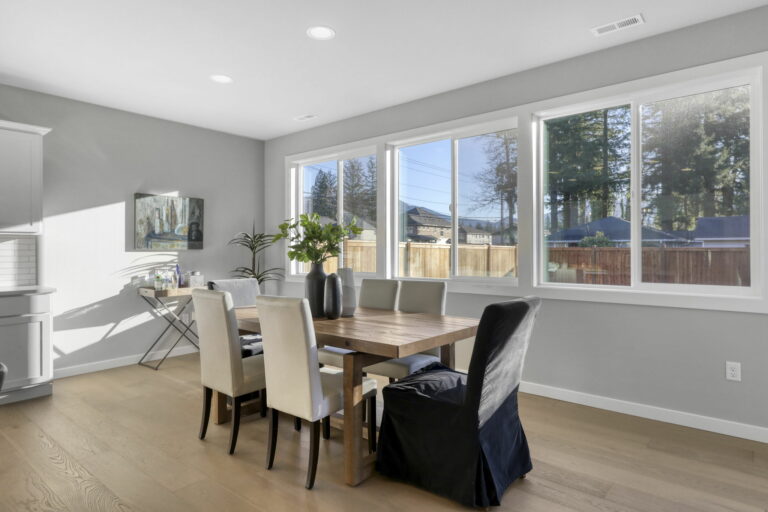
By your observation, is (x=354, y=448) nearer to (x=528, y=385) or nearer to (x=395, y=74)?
(x=528, y=385)

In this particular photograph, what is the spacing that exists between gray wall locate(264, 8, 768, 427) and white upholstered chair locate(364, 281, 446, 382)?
78 cm

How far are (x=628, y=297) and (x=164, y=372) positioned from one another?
4233mm

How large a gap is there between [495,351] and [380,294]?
1.83 m

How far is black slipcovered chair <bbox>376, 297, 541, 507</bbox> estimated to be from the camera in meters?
2.11

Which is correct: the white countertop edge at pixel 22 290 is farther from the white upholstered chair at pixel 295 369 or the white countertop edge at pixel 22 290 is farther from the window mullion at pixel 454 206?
the window mullion at pixel 454 206

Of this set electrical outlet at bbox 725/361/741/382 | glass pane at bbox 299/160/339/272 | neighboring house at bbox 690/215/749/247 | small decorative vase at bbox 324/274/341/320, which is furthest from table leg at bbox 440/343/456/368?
glass pane at bbox 299/160/339/272

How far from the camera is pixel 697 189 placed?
3.22 m

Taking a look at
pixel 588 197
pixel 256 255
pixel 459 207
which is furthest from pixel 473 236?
pixel 256 255

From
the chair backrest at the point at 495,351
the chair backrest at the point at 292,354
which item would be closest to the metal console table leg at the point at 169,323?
the chair backrest at the point at 292,354

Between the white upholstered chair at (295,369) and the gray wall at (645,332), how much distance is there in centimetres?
201

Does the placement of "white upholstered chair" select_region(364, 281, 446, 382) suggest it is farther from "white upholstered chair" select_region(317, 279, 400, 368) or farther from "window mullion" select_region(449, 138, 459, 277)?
"window mullion" select_region(449, 138, 459, 277)

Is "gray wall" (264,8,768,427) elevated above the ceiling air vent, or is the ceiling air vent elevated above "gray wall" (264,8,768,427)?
the ceiling air vent

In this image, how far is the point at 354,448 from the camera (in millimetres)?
2377

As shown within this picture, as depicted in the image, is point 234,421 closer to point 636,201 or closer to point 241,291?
point 241,291
